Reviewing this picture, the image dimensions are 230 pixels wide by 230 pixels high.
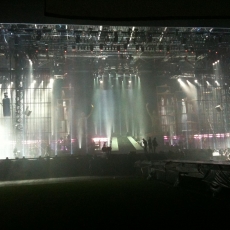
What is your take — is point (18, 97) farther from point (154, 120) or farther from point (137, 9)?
point (137, 9)

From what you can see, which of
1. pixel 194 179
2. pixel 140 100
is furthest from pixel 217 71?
pixel 194 179

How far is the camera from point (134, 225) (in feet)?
11.5

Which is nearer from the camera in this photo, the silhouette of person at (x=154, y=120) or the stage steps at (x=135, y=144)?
the stage steps at (x=135, y=144)

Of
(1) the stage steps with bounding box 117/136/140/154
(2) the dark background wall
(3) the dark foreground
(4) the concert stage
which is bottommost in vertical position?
(3) the dark foreground

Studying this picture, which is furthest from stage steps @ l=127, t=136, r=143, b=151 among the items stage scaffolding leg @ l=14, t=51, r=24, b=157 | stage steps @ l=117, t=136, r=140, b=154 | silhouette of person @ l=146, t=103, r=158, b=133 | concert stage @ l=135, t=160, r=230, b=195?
concert stage @ l=135, t=160, r=230, b=195

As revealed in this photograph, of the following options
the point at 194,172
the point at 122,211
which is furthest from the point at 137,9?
the point at 194,172

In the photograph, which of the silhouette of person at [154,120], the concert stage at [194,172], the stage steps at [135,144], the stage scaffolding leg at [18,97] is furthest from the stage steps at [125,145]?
the concert stage at [194,172]

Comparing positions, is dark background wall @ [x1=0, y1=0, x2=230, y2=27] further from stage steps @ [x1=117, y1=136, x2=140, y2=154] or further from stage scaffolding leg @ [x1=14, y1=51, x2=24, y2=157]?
stage steps @ [x1=117, y1=136, x2=140, y2=154]

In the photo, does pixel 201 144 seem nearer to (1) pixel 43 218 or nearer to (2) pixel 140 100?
(2) pixel 140 100

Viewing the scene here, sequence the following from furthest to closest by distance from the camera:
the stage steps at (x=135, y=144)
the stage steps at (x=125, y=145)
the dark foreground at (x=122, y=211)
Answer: the stage steps at (x=125, y=145) → the stage steps at (x=135, y=144) → the dark foreground at (x=122, y=211)

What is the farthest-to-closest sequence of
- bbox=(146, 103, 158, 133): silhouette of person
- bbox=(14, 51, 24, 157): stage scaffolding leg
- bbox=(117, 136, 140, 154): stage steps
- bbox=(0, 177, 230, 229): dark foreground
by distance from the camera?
bbox=(146, 103, 158, 133): silhouette of person < bbox=(117, 136, 140, 154): stage steps < bbox=(14, 51, 24, 157): stage scaffolding leg < bbox=(0, 177, 230, 229): dark foreground

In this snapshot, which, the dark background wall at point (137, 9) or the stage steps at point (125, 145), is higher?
the dark background wall at point (137, 9)

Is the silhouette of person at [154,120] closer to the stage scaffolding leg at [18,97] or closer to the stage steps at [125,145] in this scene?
the stage steps at [125,145]

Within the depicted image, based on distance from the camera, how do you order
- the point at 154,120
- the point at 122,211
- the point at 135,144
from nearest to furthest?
1. the point at 122,211
2. the point at 135,144
3. the point at 154,120
